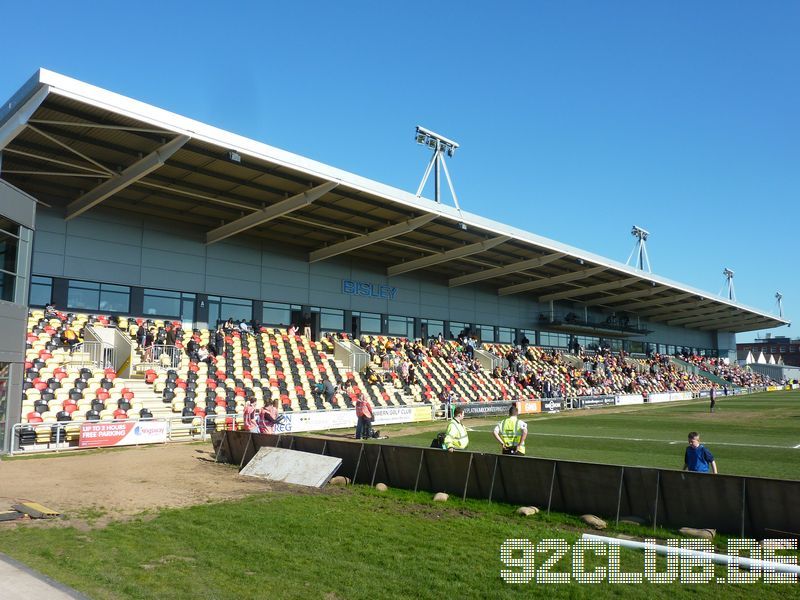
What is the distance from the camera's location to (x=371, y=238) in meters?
33.6

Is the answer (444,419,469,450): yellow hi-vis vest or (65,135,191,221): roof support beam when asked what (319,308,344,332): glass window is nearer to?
(65,135,191,221): roof support beam

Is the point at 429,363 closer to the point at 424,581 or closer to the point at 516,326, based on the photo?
the point at 516,326

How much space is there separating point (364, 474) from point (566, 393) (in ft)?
107

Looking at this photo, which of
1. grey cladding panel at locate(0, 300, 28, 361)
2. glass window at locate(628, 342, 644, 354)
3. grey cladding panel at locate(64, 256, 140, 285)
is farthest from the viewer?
glass window at locate(628, 342, 644, 354)

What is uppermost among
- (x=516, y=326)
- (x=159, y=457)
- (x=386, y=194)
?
(x=386, y=194)

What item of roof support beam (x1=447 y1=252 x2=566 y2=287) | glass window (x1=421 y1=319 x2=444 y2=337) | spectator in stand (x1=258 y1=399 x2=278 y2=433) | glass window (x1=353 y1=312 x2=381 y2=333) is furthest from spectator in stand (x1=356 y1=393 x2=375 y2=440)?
glass window (x1=421 y1=319 x2=444 y2=337)

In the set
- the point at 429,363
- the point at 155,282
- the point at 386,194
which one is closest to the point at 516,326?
the point at 429,363

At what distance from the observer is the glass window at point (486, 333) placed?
49.1 metres

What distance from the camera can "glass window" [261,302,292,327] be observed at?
3538cm

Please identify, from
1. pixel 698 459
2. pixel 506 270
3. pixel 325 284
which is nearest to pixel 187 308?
pixel 325 284

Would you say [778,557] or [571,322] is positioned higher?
[571,322]

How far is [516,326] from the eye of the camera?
52531mm

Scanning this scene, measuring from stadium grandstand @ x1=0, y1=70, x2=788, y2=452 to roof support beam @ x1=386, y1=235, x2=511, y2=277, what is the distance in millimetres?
122

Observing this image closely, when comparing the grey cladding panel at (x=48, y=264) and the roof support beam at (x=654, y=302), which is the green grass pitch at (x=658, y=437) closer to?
the grey cladding panel at (x=48, y=264)
